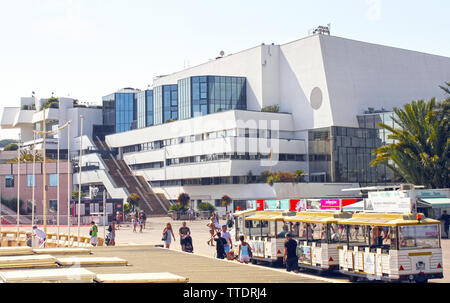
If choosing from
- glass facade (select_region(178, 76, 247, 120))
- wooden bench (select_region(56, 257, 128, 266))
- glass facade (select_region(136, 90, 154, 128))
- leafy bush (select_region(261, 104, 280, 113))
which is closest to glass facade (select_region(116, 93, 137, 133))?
glass facade (select_region(136, 90, 154, 128))

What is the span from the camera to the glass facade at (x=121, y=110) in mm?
104312

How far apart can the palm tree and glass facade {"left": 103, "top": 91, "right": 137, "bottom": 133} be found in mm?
61742

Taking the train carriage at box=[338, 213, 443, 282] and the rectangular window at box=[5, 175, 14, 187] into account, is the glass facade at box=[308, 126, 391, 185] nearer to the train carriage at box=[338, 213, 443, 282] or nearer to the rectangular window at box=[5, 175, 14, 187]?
the rectangular window at box=[5, 175, 14, 187]

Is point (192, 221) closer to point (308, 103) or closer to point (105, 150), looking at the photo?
point (308, 103)

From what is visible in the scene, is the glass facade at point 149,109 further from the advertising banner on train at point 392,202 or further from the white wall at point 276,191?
the advertising banner on train at point 392,202

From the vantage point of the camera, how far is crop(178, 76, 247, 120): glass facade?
8650 cm

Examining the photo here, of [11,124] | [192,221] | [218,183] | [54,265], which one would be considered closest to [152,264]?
[54,265]

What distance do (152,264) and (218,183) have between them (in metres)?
59.0

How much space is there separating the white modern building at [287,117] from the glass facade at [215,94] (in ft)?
0.45

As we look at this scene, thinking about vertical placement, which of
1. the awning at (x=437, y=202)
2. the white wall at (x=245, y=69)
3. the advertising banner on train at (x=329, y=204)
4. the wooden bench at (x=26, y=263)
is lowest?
the wooden bench at (x=26, y=263)

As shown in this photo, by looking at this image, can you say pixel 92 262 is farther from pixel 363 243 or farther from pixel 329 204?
pixel 329 204

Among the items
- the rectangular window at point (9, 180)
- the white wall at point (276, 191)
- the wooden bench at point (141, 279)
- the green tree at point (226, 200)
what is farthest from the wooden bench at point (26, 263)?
the rectangular window at point (9, 180)

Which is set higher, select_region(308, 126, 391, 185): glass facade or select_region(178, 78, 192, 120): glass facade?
select_region(178, 78, 192, 120): glass facade

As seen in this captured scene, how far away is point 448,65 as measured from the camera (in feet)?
297
